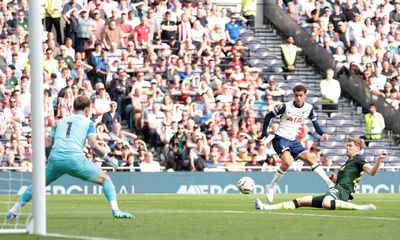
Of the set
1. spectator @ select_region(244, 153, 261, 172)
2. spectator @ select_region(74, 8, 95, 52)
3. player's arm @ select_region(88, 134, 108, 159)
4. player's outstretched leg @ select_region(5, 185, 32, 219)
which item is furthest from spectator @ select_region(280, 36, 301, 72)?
player's outstretched leg @ select_region(5, 185, 32, 219)

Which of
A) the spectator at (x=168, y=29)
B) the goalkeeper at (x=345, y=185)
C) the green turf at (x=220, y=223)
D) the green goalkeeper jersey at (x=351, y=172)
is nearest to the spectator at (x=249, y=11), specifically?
the spectator at (x=168, y=29)

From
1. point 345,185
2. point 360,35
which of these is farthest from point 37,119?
point 360,35

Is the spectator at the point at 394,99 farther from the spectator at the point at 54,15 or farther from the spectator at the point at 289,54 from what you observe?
the spectator at the point at 54,15

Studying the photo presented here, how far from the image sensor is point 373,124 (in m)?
36.3

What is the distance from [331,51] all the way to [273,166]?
658 cm

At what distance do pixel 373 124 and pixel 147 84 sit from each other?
276 inches

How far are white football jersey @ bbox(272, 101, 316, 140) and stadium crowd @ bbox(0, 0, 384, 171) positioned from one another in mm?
7213

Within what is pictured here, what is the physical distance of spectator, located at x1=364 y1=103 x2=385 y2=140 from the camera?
36.2 m

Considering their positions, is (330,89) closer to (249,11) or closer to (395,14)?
(249,11)

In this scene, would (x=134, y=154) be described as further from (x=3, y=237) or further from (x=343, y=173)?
(x=3, y=237)

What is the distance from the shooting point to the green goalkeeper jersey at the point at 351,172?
1952 centimetres

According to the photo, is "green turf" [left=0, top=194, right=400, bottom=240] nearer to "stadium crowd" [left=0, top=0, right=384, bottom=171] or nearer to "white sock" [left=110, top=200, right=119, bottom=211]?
"white sock" [left=110, top=200, right=119, bottom=211]

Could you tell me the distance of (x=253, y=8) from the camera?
3831cm

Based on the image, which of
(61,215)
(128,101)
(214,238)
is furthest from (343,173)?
(128,101)
